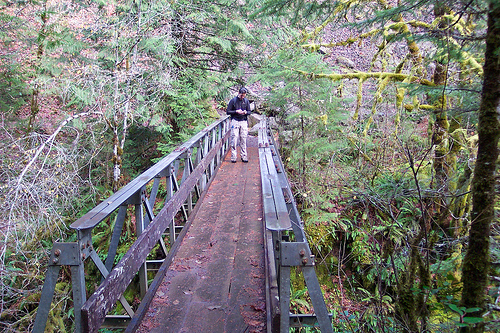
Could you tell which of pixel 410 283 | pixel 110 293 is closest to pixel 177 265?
pixel 110 293

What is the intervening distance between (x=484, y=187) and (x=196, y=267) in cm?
323

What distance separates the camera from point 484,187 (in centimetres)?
266

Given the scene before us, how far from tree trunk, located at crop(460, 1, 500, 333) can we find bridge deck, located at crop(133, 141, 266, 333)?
1.86m

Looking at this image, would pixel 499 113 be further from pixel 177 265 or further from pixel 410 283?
pixel 177 265

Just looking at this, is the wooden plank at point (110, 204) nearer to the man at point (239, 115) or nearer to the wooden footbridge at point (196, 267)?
the wooden footbridge at point (196, 267)

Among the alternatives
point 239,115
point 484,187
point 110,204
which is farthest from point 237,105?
point 484,187

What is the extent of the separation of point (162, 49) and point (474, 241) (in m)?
9.08

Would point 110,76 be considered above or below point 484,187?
above

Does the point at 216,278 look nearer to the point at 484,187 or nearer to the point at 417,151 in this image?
the point at 484,187

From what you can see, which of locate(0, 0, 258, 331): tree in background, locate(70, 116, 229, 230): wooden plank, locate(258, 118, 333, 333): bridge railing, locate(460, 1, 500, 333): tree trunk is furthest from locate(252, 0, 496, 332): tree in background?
locate(0, 0, 258, 331): tree in background

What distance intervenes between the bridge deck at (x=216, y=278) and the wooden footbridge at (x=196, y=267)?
0.01 metres

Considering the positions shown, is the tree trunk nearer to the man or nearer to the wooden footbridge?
the wooden footbridge

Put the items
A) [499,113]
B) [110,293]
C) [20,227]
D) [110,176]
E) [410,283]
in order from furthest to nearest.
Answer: [110,176], [20,227], [410,283], [499,113], [110,293]

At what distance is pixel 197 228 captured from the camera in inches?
205
